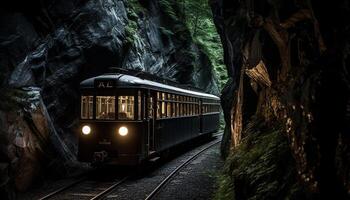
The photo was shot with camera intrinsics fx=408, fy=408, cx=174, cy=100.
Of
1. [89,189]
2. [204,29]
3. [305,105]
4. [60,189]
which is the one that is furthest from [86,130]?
[204,29]

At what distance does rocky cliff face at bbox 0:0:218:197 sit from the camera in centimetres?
1148

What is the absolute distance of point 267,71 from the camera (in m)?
9.10

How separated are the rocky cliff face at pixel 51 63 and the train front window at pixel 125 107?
256cm

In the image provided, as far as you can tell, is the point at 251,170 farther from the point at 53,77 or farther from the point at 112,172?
the point at 53,77

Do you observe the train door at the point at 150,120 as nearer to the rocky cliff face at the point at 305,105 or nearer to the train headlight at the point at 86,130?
the train headlight at the point at 86,130

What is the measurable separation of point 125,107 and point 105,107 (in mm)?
689

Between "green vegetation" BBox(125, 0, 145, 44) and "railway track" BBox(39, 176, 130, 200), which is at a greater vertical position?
"green vegetation" BBox(125, 0, 145, 44)

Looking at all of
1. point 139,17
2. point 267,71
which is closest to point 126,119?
point 267,71

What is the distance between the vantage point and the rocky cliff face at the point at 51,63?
37.7 ft

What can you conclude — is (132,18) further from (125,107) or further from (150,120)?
(125,107)

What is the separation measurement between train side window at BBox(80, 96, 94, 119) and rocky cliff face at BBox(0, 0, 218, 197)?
130 centimetres

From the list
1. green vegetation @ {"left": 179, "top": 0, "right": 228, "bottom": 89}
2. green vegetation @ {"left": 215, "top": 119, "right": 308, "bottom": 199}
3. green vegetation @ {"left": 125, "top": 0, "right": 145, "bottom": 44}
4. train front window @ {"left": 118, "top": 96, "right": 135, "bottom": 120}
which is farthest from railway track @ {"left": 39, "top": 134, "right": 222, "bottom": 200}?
green vegetation @ {"left": 179, "top": 0, "right": 228, "bottom": 89}

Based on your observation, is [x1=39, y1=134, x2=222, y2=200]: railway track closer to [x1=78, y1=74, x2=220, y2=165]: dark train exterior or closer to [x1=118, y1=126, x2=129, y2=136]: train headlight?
[x1=78, y1=74, x2=220, y2=165]: dark train exterior

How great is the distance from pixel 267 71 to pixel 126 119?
521 cm
